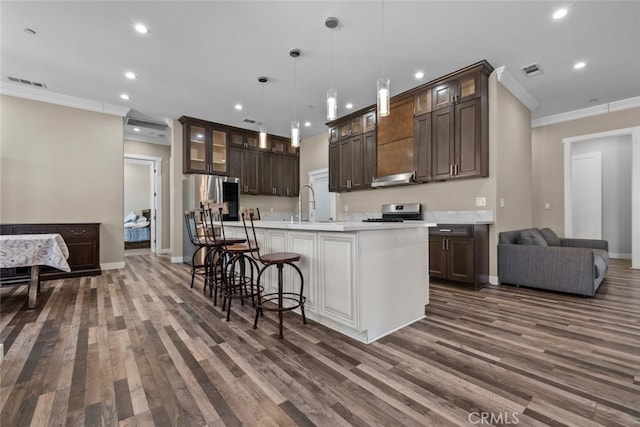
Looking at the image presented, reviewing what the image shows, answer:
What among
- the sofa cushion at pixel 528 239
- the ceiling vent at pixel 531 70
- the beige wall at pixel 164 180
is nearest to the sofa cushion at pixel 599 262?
the sofa cushion at pixel 528 239

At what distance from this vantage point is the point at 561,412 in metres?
1.39

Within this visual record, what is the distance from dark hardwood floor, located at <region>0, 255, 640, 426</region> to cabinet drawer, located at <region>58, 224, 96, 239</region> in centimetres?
191

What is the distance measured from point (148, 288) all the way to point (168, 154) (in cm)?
468

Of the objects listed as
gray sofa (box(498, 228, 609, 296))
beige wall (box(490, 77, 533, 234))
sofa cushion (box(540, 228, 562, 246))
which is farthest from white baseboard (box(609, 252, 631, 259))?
gray sofa (box(498, 228, 609, 296))

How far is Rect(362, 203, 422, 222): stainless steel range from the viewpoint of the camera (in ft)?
15.0

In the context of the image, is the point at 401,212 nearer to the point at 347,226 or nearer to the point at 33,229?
the point at 347,226

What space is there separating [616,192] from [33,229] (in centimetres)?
1060

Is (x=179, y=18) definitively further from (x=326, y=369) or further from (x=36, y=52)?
(x=326, y=369)

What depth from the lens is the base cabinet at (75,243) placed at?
13.8 feet

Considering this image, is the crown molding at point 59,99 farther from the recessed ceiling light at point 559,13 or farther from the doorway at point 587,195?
the doorway at point 587,195

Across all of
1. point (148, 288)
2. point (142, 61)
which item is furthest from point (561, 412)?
point (142, 61)

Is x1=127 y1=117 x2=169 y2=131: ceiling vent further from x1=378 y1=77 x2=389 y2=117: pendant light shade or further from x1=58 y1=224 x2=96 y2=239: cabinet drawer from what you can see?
x1=378 y1=77 x2=389 y2=117: pendant light shade

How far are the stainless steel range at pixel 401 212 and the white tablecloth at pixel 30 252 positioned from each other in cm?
410

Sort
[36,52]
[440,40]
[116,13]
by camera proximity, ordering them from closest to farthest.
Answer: [116,13], [440,40], [36,52]
